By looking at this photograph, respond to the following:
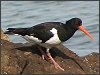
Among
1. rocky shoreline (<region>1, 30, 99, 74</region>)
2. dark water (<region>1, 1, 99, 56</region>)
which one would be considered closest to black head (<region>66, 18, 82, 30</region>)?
rocky shoreline (<region>1, 30, 99, 74</region>)

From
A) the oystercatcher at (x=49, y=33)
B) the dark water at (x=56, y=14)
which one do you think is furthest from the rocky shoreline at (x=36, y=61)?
the dark water at (x=56, y=14)

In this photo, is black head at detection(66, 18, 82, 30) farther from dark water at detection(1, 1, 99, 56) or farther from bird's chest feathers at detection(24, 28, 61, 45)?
dark water at detection(1, 1, 99, 56)

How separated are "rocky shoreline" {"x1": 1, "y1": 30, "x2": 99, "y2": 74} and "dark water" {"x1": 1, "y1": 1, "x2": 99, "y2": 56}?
4147 mm

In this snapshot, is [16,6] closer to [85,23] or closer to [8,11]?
[8,11]

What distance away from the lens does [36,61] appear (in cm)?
821

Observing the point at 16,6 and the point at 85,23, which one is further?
the point at 16,6

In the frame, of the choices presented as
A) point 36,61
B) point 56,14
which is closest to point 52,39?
point 36,61

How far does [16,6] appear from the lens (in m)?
19.7

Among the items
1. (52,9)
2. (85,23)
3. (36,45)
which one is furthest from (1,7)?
(36,45)

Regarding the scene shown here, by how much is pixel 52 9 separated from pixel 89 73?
10898 mm

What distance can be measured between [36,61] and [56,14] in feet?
31.1

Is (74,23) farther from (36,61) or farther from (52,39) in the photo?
(36,61)

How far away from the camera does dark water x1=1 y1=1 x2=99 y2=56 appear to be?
45.8 feet

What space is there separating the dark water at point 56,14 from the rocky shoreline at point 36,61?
4147mm
